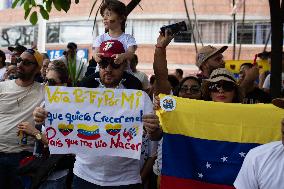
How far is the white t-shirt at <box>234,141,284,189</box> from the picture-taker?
340 cm

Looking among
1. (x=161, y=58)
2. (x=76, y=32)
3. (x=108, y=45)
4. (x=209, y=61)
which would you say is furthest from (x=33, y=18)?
(x=76, y=32)

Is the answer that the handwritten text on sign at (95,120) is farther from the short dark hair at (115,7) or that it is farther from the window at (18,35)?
the window at (18,35)

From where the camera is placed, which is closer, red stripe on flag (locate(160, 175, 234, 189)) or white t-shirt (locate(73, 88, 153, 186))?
white t-shirt (locate(73, 88, 153, 186))

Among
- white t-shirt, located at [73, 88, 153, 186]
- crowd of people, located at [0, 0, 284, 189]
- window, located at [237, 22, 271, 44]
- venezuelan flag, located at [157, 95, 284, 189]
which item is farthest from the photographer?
window, located at [237, 22, 271, 44]

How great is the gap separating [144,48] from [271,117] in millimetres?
27019

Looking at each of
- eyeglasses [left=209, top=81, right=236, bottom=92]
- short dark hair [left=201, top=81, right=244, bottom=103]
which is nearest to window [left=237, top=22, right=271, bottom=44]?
short dark hair [left=201, top=81, right=244, bottom=103]

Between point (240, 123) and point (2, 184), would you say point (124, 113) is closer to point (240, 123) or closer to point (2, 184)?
point (240, 123)

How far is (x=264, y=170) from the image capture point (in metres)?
3.42

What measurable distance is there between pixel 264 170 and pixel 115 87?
1.39 metres

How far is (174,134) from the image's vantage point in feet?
13.9

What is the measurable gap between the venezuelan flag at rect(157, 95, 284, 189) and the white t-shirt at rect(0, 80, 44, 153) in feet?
6.08

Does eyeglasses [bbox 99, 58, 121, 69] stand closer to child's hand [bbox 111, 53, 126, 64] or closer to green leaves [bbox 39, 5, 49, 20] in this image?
child's hand [bbox 111, 53, 126, 64]

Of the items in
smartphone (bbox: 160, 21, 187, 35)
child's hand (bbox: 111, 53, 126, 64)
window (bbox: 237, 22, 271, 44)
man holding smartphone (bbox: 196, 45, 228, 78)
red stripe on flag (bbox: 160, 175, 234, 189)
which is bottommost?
red stripe on flag (bbox: 160, 175, 234, 189)

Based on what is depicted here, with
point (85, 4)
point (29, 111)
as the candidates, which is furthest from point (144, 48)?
point (29, 111)
